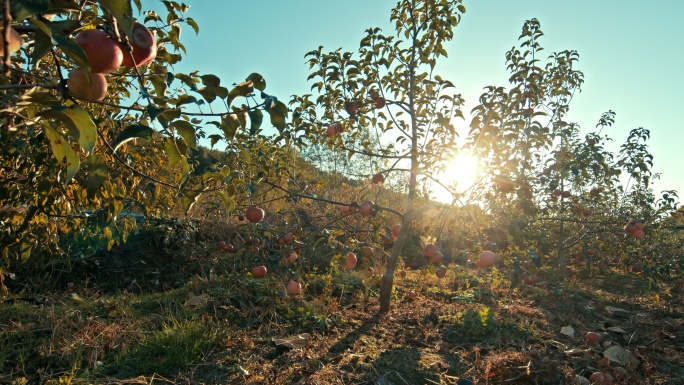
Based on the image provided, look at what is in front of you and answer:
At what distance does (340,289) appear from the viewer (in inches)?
164

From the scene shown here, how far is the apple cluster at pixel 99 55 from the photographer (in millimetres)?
974

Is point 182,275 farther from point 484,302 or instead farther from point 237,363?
point 484,302

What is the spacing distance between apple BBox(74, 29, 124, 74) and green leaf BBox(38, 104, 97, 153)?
0.21m

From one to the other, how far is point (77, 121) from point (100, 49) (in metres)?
0.25

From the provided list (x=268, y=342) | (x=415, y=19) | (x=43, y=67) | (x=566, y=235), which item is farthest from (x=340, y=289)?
(x=566, y=235)

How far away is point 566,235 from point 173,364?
6.16 metres

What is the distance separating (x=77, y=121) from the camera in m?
0.83

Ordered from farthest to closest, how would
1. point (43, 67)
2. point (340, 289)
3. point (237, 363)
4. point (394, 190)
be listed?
point (394, 190) → point (340, 289) → point (237, 363) → point (43, 67)

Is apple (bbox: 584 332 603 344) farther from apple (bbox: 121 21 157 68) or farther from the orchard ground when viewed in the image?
apple (bbox: 121 21 157 68)

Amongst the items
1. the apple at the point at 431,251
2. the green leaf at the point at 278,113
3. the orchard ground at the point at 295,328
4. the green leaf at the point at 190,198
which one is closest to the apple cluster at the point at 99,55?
the green leaf at the point at 278,113

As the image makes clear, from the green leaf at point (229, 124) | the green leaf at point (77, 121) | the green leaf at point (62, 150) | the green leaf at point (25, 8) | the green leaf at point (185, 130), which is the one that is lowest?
the green leaf at point (62, 150)

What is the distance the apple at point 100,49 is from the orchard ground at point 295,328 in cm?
171

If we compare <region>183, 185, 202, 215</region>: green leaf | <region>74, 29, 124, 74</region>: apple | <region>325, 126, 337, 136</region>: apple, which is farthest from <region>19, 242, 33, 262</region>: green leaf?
<region>325, 126, 337, 136</region>: apple

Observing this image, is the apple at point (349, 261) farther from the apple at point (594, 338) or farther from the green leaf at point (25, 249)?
the green leaf at point (25, 249)
